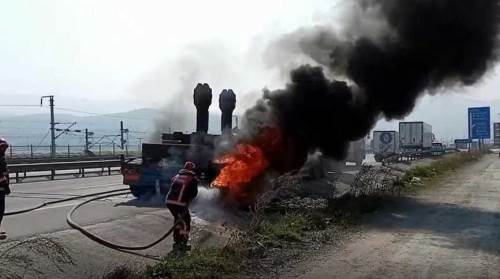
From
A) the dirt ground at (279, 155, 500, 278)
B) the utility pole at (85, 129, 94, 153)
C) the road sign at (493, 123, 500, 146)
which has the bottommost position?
the dirt ground at (279, 155, 500, 278)

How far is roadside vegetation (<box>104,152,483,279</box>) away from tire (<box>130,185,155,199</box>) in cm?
369

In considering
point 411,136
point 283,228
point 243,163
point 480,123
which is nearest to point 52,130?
point 411,136

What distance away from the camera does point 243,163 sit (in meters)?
15.0

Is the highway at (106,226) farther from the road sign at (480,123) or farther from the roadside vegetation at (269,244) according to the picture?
the road sign at (480,123)

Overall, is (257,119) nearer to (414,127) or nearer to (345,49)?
(345,49)

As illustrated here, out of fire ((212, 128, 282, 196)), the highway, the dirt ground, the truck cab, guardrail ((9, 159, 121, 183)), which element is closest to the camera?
the dirt ground

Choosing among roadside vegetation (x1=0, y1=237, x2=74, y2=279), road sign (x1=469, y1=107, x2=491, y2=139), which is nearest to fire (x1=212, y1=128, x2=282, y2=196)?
roadside vegetation (x1=0, y1=237, x2=74, y2=279)

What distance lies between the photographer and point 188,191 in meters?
9.69

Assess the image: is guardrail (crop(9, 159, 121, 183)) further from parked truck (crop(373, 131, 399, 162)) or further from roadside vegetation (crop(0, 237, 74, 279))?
parked truck (crop(373, 131, 399, 162))

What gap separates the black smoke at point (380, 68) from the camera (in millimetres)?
17016

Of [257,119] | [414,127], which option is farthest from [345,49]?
[414,127]

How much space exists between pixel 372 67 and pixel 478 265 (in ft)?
34.1

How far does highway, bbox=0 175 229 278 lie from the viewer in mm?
8766

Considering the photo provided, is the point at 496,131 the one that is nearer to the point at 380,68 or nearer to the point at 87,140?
the point at 87,140
